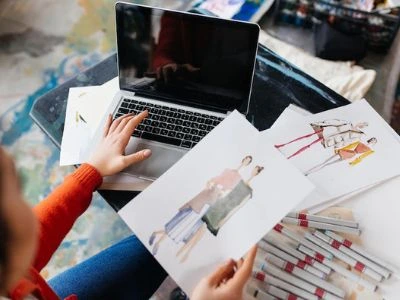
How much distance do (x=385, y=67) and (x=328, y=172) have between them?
1104 mm

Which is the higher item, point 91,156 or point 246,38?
point 246,38

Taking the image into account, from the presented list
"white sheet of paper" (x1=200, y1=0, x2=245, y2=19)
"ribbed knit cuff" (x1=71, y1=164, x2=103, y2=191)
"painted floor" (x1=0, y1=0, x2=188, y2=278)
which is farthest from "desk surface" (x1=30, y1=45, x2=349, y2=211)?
"white sheet of paper" (x1=200, y1=0, x2=245, y2=19)

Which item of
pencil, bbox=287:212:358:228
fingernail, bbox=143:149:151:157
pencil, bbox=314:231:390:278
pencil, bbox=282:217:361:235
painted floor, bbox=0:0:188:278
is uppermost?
fingernail, bbox=143:149:151:157

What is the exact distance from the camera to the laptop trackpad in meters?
0.76

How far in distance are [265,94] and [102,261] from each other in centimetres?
46

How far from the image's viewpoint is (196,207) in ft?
2.20

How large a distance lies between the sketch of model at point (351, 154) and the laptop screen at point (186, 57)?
18cm

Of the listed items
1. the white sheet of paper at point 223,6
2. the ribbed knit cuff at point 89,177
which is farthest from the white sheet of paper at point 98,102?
the white sheet of paper at point 223,6

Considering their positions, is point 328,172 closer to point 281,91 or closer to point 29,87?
point 281,91

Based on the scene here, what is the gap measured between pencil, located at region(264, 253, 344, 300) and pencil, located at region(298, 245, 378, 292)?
27mm

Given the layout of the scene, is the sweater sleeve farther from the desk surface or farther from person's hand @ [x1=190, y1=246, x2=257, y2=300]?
person's hand @ [x1=190, y1=246, x2=257, y2=300]

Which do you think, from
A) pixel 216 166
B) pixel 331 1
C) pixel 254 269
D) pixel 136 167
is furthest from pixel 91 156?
pixel 331 1

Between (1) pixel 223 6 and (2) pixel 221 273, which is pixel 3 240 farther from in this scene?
(1) pixel 223 6

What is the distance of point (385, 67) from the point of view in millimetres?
1672
